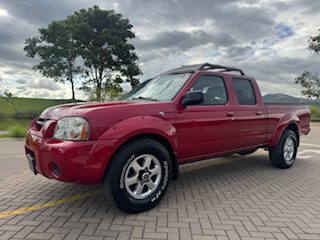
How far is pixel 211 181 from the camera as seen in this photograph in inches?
208

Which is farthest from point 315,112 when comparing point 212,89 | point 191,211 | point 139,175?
point 139,175

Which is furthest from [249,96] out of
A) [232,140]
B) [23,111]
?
[23,111]

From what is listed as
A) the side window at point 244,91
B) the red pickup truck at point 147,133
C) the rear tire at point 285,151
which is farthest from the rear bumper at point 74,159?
the rear tire at point 285,151

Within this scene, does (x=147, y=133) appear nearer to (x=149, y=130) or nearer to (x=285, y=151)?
(x=149, y=130)

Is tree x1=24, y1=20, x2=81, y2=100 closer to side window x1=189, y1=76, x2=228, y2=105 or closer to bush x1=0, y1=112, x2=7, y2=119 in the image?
bush x1=0, y1=112, x2=7, y2=119

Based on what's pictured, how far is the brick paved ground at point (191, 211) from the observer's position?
126 inches

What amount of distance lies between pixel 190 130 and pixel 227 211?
3.91 ft

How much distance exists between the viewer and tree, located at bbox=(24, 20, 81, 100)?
3047cm

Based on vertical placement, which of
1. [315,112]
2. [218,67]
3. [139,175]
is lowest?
[315,112]

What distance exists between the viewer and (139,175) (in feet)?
12.3

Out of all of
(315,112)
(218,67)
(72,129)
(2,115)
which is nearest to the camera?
(72,129)

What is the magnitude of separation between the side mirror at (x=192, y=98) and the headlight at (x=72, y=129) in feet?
4.71

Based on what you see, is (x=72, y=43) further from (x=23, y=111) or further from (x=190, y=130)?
(x=190, y=130)

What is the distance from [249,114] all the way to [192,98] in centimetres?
175
